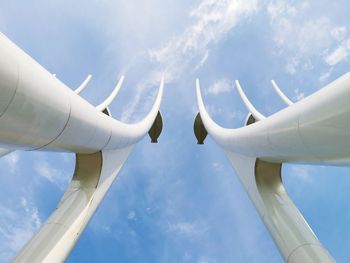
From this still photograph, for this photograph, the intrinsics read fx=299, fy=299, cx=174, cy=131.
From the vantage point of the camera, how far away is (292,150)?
6.70m

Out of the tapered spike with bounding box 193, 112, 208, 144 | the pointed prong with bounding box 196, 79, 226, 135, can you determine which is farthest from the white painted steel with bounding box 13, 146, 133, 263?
the tapered spike with bounding box 193, 112, 208, 144

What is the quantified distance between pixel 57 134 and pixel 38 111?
1239 mm

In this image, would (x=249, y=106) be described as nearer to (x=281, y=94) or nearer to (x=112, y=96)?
(x=281, y=94)

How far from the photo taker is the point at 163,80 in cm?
2519

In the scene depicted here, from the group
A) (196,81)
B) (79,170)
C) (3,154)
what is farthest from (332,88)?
(196,81)

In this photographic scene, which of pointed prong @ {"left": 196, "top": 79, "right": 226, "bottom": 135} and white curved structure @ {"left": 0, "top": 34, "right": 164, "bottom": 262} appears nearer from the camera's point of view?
white curved structure @ {"left": 0, "top": 34, "right": 164, "bottom": 262}

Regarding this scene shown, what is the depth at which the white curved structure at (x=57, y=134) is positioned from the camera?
13.8 ft

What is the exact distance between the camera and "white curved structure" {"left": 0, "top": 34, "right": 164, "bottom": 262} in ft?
13.8

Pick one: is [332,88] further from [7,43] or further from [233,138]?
[233,138]

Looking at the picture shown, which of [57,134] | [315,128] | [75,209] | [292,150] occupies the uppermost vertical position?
[292,150]

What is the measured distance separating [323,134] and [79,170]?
7.39 m

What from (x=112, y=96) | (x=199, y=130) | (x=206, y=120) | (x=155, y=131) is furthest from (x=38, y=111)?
(x=199, y=130)

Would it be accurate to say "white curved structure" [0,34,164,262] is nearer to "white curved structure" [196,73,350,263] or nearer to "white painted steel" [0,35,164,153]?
"white painted steel" [0,35,164,153]

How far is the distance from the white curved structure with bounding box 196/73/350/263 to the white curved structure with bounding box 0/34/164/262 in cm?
438
